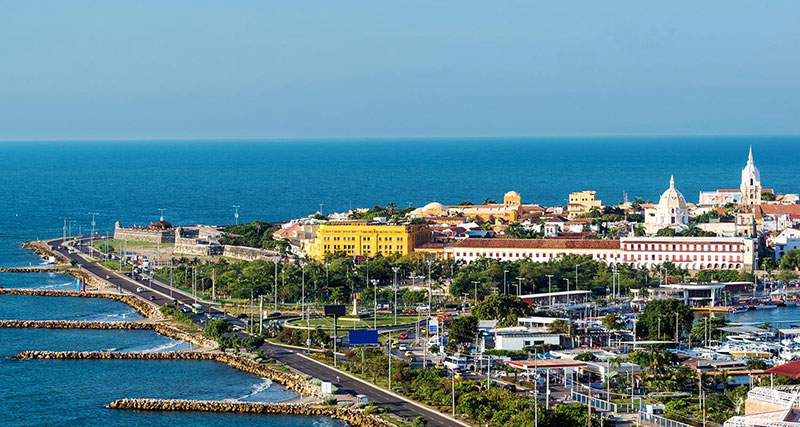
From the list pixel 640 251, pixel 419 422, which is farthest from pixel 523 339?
pixel 640 251

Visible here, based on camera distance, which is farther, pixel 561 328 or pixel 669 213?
pixel 669 213

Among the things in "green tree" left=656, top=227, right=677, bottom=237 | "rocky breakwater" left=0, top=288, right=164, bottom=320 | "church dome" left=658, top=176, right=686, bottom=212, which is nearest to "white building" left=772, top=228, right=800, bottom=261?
"green tree" left=656, top=227, right=677, bottom=237

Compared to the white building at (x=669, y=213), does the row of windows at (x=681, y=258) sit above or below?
below

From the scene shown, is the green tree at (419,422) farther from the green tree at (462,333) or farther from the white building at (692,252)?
the white building at (692,252)

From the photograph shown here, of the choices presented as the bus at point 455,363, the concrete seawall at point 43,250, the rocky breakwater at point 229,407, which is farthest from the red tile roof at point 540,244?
the rocky breakwater at point 229,407

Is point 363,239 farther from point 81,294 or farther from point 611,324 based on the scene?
point 611,324

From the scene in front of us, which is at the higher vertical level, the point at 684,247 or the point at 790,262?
the point at 684,247
